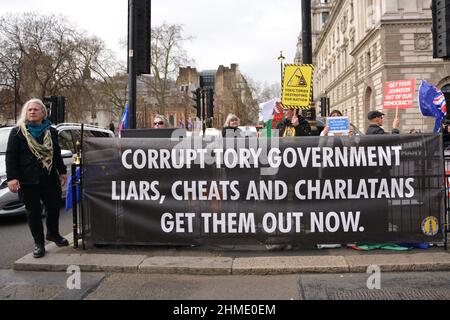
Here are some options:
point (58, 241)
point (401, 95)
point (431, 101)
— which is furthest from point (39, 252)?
point (431, 101)

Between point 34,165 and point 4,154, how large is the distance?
12.8ft

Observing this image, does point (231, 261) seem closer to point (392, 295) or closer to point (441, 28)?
point (392, 295)

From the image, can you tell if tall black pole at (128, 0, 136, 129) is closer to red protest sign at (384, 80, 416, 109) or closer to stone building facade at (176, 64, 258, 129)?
red protest sign at (384, 80, 416, 109)

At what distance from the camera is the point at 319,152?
214 inches

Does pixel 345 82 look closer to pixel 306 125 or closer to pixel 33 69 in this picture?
pixel 33 69

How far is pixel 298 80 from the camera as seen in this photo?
7.98 m

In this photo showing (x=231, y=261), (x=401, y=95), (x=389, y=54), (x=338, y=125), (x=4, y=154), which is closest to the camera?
(x=231, y=261)

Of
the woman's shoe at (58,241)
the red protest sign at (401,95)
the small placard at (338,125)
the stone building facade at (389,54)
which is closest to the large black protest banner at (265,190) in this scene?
the woman's shoe at (58,241)

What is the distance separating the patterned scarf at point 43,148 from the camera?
535cm

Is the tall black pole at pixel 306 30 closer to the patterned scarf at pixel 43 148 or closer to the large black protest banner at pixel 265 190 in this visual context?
the large black protest banner at pixel 265 190

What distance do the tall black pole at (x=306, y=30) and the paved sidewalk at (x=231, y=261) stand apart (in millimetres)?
4525

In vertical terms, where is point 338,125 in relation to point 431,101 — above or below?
below

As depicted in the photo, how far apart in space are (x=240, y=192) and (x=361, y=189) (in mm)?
1554
